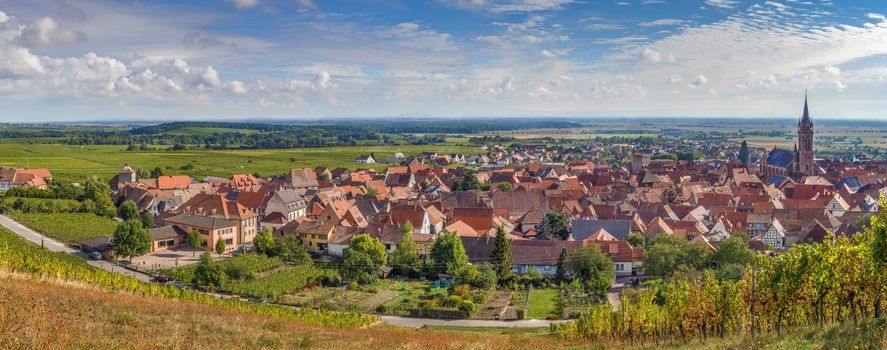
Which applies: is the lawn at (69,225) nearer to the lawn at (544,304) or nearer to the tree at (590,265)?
the lawn at (544,304)

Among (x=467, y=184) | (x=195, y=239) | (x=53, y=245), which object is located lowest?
(x=53, y=245)

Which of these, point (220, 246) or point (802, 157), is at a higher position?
point (802, 157)

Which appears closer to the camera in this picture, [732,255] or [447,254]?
[732,255]

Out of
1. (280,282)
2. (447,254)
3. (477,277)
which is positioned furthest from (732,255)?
(280,282)

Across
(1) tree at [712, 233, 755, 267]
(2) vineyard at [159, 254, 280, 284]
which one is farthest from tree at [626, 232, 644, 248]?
(2) vineyard at [159, 254, 280, 284]

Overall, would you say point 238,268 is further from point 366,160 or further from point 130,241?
point 366,160

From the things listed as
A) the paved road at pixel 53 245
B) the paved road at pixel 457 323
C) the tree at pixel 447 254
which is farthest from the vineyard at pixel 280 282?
the paved road at pixel 457 323

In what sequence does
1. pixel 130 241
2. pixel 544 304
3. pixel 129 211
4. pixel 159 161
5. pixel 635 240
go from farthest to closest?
pixel 159 161
pixel 129 211
pixel 635 240
pixel 130 241
pixel 544 304
